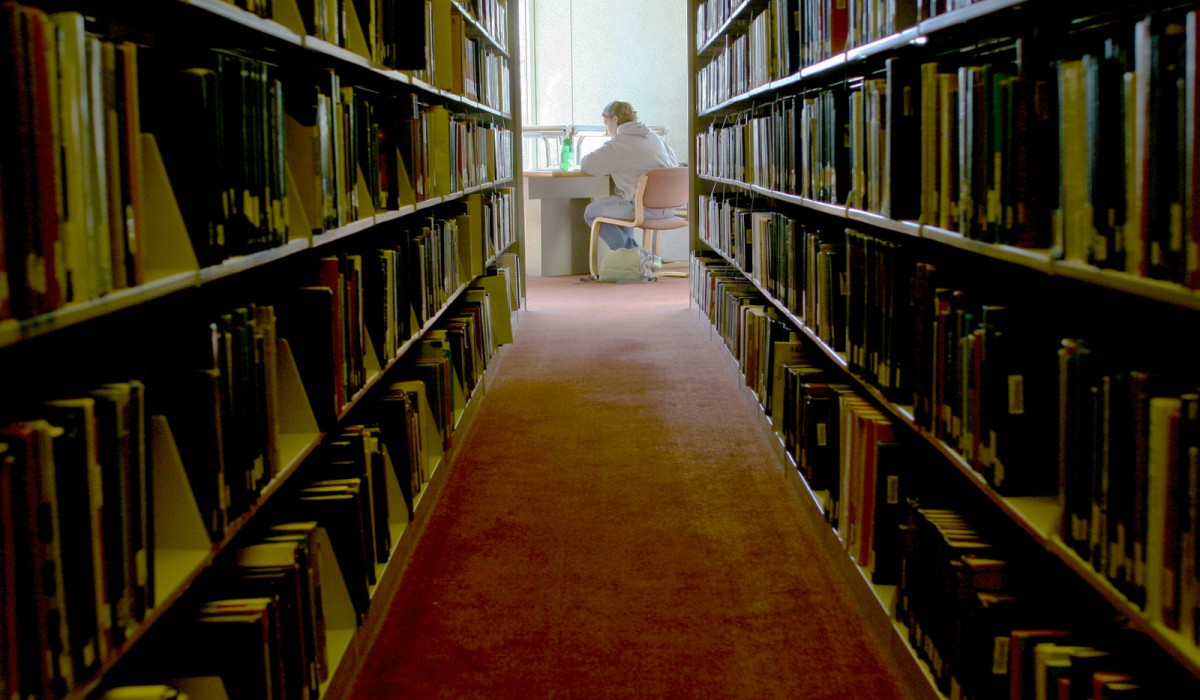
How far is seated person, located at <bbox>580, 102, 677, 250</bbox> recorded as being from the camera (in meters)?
7.38

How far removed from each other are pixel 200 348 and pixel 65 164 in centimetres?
41

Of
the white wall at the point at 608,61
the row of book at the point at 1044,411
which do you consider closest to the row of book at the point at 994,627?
the row of book at the point at 1044,411

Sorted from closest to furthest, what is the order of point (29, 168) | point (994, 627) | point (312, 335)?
point (29, 168)
point (994, 627)
point (312, 335)

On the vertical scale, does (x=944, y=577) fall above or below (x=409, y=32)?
below

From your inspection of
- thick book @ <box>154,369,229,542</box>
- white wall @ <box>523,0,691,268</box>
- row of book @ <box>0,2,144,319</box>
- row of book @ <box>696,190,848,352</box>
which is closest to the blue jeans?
white wall @ <box>523,0,691,268</box>

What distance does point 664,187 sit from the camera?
7246mm

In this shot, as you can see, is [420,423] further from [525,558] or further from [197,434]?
[197,434]

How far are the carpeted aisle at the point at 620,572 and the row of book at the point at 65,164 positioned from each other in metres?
1.17

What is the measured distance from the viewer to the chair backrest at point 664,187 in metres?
7.18

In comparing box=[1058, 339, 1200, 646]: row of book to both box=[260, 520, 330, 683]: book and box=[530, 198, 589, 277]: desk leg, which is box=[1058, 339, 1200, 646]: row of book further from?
box=[530, 198, 589, 277]: desk leg

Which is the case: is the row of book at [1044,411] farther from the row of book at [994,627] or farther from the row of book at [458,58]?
the row of book at [458,58]

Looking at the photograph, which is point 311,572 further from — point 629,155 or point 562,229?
point 562,229

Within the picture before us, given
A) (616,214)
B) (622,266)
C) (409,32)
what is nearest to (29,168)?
(409,32)

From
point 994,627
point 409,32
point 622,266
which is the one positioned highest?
point 409,32
